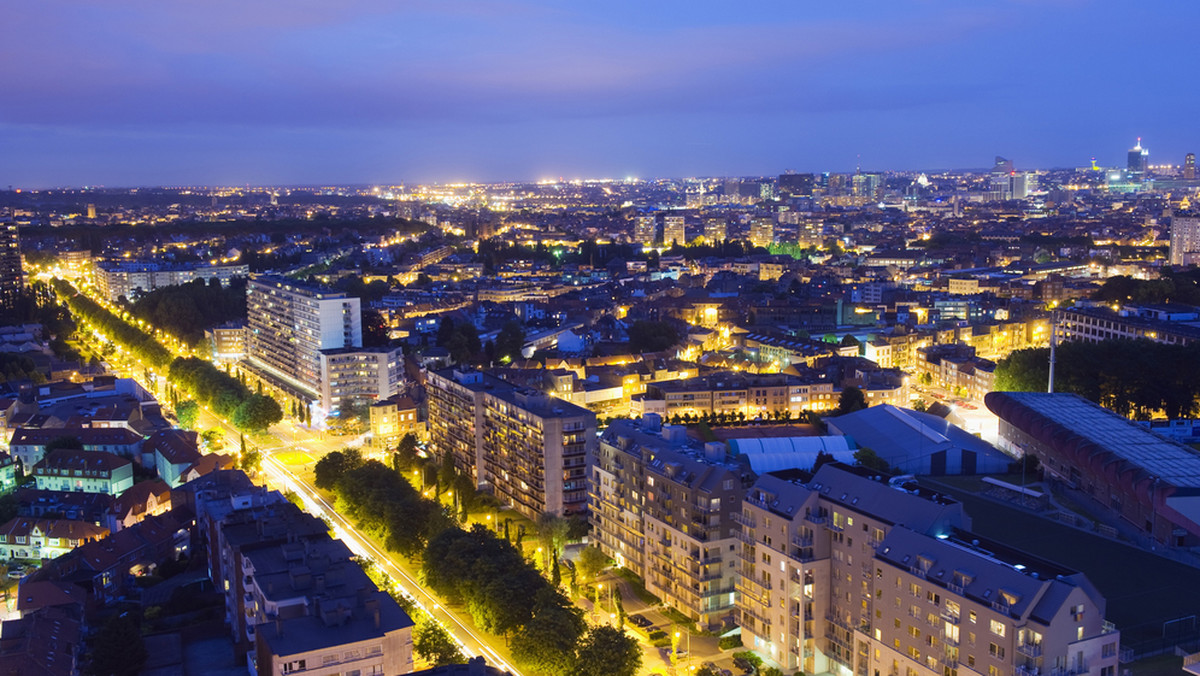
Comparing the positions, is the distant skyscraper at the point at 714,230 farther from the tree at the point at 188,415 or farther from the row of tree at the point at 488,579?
the row of tree at the point at 488,579

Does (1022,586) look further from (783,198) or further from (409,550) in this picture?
(783,198)

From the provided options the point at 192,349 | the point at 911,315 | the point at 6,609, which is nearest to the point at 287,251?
the point at 192,349

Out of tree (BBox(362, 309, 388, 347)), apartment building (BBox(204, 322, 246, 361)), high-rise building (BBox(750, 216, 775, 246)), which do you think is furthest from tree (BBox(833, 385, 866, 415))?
high-rise building (BBox(750, 216, 775, 246))

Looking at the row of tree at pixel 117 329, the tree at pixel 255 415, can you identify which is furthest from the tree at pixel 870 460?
the row of tree at pixel 117 329

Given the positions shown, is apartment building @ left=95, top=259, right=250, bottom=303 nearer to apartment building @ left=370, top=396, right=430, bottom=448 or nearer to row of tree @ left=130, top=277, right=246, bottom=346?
row of tree @ left=130, top=277, right=246, bottom=346

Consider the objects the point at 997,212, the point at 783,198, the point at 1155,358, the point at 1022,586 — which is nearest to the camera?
the point at 1022,586

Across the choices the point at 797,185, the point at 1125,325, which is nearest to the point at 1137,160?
the point at 797,185
